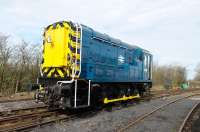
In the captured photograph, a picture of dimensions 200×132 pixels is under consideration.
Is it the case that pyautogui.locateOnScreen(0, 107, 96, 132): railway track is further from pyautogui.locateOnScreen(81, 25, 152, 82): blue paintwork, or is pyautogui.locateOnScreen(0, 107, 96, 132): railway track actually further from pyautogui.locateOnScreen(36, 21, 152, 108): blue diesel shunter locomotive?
pyautogui.locateOnScreen(81, 25, 152, 82): blue paintwork

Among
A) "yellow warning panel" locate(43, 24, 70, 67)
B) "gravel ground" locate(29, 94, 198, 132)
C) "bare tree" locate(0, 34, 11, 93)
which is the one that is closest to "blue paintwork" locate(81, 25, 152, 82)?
"yellow warning panel" locate(43, 24, 70, 67)

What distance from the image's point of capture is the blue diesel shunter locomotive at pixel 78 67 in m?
9.77

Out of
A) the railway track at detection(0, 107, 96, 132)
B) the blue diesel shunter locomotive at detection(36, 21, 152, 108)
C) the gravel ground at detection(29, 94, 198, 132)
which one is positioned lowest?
the gravel ground at detection(29, 94, 198, 132)

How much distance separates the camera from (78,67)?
34.1ft

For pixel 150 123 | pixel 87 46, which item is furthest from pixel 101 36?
pixel 150 123

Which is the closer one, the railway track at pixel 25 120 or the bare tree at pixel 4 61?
the railway track at pixel 25 120

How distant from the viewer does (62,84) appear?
9.73m

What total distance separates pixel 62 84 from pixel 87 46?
7.58ft

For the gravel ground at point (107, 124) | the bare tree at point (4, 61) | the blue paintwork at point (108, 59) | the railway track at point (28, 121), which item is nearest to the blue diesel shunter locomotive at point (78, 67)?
the blue paintwork at point (108, 59)

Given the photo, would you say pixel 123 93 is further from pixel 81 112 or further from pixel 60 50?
pixel 60 50

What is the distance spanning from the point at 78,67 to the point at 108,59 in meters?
2.73

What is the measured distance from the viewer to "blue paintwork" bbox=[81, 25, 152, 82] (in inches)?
436

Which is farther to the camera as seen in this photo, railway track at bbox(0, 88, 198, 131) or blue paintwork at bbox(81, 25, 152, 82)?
blue paintwork at bbox(81, 25, 152, 82)

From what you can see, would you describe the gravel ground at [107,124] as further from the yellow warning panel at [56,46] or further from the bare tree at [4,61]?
the bare tree at [4,61]
